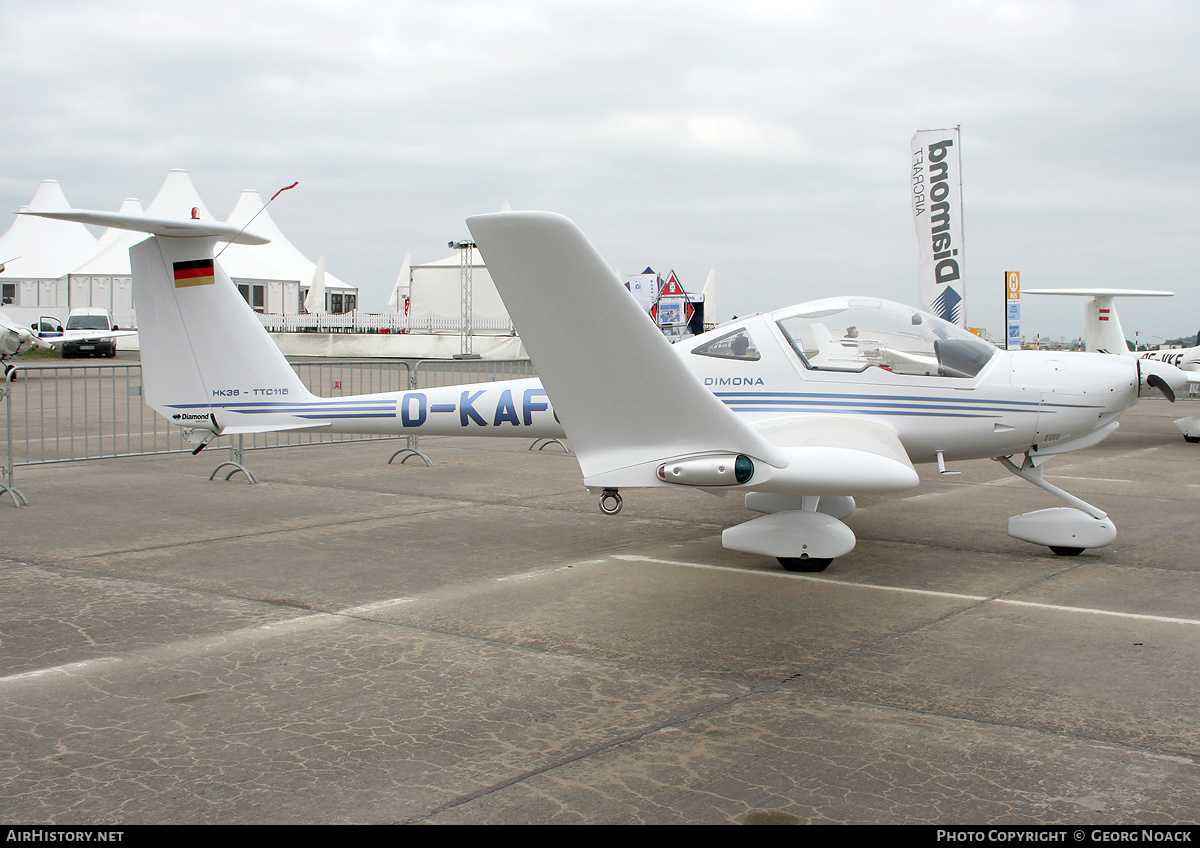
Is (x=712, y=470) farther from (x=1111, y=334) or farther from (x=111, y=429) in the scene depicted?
(x=1111, y=334)

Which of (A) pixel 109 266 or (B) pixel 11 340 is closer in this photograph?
(B) pixel 11 340

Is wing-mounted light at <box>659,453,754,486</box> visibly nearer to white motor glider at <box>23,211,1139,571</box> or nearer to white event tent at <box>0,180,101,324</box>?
white motor glider at <box>23,211,1139,571</box>

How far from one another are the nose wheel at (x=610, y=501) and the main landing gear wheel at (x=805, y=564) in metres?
1.16

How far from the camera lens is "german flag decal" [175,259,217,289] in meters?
7.37

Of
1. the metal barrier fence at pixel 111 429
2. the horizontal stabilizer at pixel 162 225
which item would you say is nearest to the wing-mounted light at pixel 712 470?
the horizontal stabilizer at pixel 162 225

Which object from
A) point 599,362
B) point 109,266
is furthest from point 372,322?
point 599,362

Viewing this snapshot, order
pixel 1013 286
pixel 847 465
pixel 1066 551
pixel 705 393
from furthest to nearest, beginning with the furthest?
pixel 1013 286
pixel 1066 551
pixel 847 465
pixel 705 393

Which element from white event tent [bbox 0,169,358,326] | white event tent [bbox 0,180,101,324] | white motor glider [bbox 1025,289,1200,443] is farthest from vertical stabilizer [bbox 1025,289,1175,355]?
white event tent [bbox 0,180,101,324]

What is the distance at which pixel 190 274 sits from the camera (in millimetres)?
7371

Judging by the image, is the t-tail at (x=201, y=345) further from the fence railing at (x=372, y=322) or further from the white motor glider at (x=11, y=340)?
the fence railing at (x=372, y=322)

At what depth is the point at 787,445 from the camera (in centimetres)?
582

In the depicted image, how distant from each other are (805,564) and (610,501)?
139 centimetres

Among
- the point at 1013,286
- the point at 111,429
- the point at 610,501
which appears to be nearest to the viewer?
the point at 610,501
